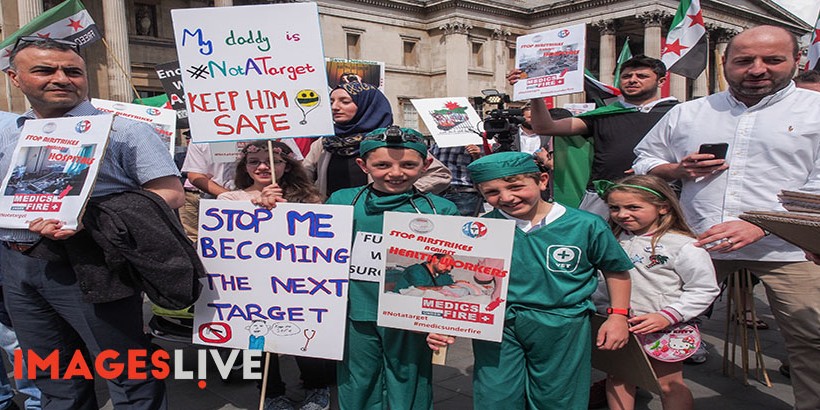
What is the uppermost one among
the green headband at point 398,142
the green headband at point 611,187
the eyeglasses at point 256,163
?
the green headband at point 398,142

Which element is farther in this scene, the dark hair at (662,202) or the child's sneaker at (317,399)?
the child's sneaker at (317,399)

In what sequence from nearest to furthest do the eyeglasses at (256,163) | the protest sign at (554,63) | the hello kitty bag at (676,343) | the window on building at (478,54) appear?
the hello kitty bag at (676,343), the eyeglasses at (256,163), the protest sign at (554,63), the window on building at (478,54)

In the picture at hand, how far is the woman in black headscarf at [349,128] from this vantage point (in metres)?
3.96

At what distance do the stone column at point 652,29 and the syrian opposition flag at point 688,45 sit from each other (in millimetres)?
31841

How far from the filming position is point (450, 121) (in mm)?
7930

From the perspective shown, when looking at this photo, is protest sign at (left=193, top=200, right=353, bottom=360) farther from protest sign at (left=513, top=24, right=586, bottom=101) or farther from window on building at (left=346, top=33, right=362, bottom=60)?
window on building at (left=346, top=33, right=362, bottom=60)

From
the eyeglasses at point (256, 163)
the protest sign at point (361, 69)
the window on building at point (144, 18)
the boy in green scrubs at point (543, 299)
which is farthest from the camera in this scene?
the window on building at point (144, 18)

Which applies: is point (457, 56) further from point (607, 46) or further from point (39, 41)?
point (39, 41)

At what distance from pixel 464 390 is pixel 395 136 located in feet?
6.85

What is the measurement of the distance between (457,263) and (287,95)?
1.31 meters

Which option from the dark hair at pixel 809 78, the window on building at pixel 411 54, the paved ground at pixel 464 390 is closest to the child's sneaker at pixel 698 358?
the paved ground at pixel 464 390

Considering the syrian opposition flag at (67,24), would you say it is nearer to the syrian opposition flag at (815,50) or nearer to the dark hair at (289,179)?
the dark hair at (289,179)

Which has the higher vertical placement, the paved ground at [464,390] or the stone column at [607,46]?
the stone column at [607,46]

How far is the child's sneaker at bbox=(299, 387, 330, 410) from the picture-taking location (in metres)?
3.65
